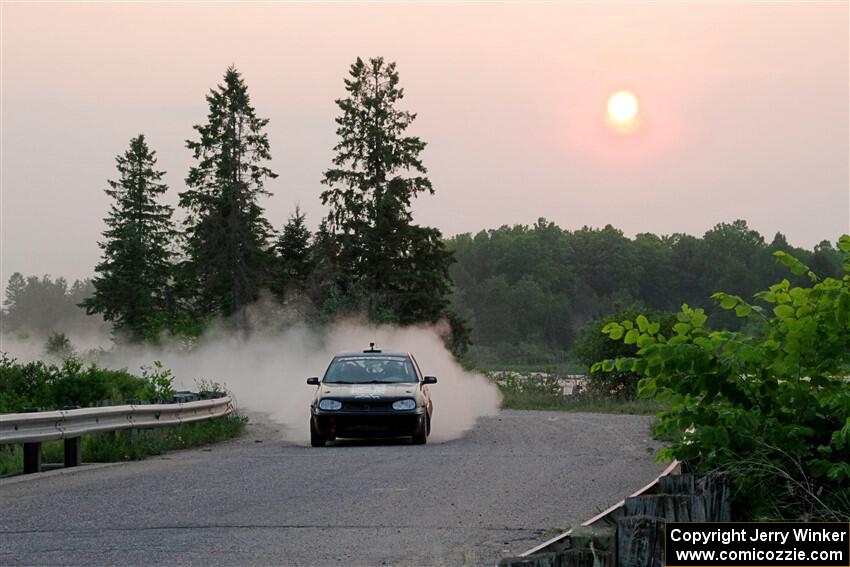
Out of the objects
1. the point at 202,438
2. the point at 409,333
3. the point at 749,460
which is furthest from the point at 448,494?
the point at 409,333

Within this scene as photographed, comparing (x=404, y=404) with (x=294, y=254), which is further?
(x=294, y=254)

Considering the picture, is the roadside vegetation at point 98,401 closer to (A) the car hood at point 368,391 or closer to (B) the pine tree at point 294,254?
(A) the car hood at point 368,391

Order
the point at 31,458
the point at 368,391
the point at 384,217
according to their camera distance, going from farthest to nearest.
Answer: the point at 384,217
the point at 368,391
the point at 31,458

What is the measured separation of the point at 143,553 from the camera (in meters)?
9.94

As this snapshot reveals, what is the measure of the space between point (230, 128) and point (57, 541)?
7015 centimetres

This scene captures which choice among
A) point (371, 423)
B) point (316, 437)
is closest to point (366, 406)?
Answer: point (371, 423)

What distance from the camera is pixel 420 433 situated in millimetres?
22953

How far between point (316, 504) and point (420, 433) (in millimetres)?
9764

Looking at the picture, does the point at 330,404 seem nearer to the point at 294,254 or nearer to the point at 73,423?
the point at 73,423

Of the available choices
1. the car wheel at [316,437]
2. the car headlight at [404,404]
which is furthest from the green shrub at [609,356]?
the car wheel at [316,437]

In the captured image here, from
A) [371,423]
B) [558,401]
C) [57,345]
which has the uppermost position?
[57,345]

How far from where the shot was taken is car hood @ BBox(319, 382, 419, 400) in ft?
75.3

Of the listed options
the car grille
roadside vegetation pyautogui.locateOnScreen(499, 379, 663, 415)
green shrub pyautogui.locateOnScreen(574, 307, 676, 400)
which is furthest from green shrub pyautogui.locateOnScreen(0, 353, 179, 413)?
green shrub pyautogui.locateOnScreen(574, 307, 676, 400)

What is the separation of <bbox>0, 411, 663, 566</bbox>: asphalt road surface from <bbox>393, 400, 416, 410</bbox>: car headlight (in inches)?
54.9
